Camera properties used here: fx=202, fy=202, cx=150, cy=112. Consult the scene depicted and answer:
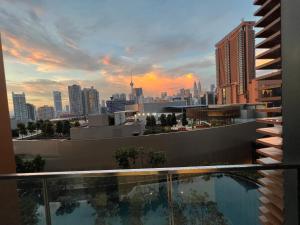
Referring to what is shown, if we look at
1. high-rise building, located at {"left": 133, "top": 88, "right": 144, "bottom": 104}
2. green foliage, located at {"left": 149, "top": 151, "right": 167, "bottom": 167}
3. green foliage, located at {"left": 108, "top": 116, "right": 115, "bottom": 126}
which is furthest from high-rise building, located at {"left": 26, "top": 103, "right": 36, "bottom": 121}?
green foliage, located at {"left": 149, "top": 151, "right": 167, "bottom": 167}

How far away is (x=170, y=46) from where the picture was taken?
902 inches

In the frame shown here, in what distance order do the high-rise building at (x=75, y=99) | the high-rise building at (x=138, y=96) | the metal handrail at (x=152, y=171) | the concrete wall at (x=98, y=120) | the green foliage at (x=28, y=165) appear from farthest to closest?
the high-rise building at (x=138, y=96) < the high-rise building at (x=75, y=99) < the concrete wall at (x=98, y=120) < the green foliage at (x=28, y=165) < the metal handrail at (x=152, y=171)

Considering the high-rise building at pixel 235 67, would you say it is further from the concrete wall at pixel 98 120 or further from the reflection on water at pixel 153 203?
the reflection on water at pixel 153 203

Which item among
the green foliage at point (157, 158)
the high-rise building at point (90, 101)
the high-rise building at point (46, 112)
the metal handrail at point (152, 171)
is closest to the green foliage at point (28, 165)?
the green foliage at point (157, 158)

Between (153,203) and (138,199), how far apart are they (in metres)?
0.17

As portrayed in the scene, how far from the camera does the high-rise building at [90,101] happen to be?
45.5m

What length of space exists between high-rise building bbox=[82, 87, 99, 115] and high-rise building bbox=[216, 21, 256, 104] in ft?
103

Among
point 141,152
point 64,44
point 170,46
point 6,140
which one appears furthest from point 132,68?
point 6,140

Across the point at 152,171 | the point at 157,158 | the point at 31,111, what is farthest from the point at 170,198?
the point at 31,111

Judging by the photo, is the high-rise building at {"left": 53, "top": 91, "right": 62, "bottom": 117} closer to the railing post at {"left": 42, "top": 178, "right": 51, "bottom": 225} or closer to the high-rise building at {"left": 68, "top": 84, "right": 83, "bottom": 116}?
the high-rise building at {"left": 68, "top": 84, "right": 83, "bottom": 116}

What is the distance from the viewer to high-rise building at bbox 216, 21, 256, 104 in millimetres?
34375

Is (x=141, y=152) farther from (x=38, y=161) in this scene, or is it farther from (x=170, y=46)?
(x=170, y=46)

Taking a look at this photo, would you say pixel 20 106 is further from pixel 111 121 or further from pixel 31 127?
pixel 111 121

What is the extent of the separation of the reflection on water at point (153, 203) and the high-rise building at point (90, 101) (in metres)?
44.0
